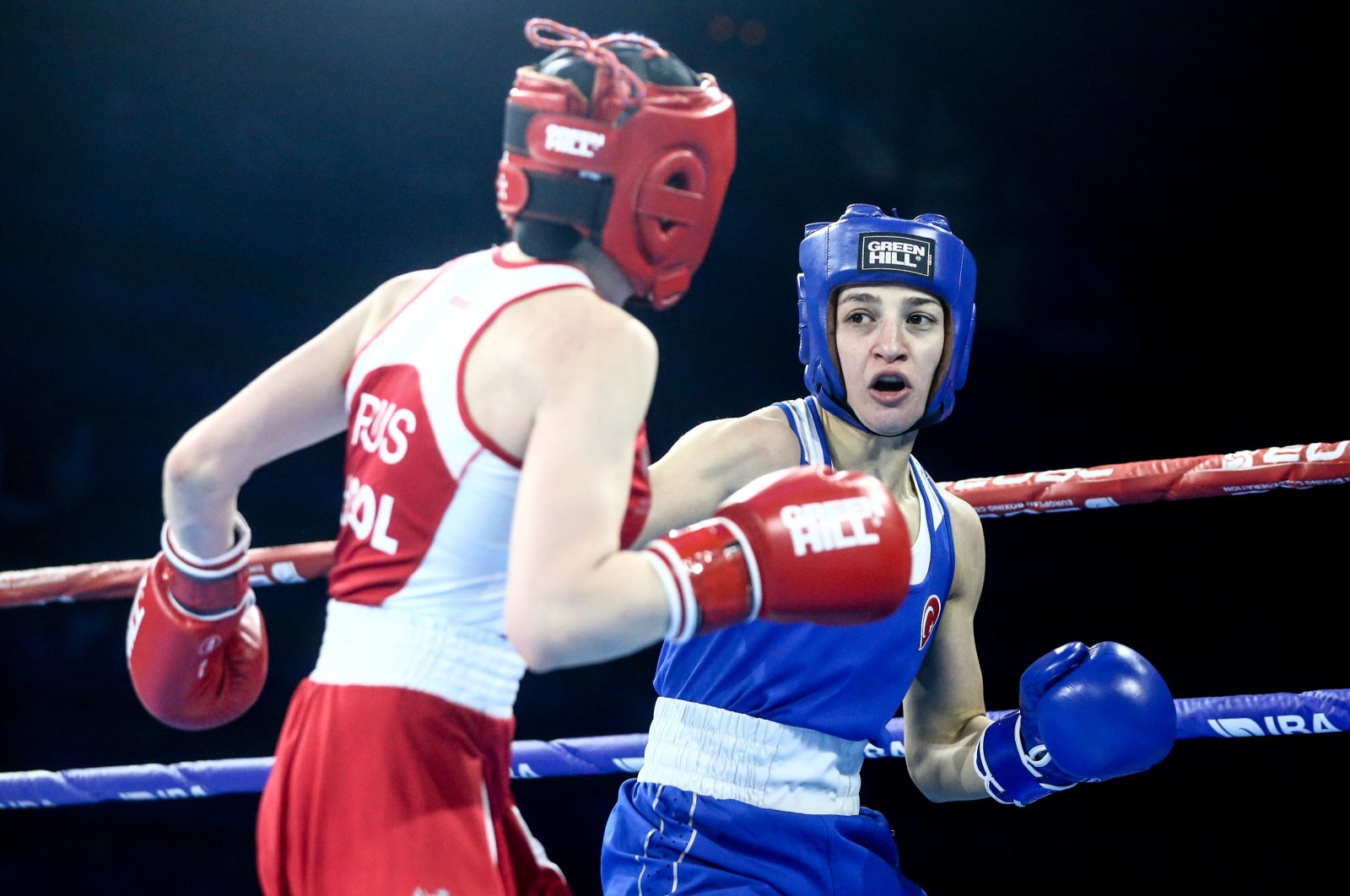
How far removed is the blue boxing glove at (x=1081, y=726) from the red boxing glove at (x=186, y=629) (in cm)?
106

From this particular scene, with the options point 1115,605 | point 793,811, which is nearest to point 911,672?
point 793,811

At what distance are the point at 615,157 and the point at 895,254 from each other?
2.70 feet

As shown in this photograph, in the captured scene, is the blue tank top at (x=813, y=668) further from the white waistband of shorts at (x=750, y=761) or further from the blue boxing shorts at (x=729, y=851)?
the blue boxing shorts at (x=729, y=851)

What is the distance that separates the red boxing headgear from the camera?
3.88 ft

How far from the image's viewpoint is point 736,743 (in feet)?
5.63

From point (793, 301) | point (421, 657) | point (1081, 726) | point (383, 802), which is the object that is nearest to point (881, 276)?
point (1081, 726)

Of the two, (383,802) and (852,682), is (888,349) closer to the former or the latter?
(852,682)

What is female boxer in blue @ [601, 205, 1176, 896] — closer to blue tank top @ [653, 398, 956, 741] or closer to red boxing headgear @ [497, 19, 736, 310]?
blue tank top @ [653, 398, 956, 741]

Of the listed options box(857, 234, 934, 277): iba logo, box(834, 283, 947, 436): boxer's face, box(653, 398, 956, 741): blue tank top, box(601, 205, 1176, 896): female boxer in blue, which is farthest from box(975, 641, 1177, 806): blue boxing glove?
box(857, 234, 934, 277): iba logo

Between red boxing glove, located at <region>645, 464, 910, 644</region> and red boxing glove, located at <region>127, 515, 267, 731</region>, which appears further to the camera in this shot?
red boxing glove, located at <region>127, 515, 267, 731</region>

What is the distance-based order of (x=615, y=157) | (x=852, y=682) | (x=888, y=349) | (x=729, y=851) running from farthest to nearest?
1. (x=888, y=349)
2. (x=852, y=682)
3. (x=729, y=851)
4. (x=615, y=157)

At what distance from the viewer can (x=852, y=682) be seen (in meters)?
1.76

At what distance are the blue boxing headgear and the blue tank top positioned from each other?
0.28m

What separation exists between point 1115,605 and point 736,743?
237 centimetres
